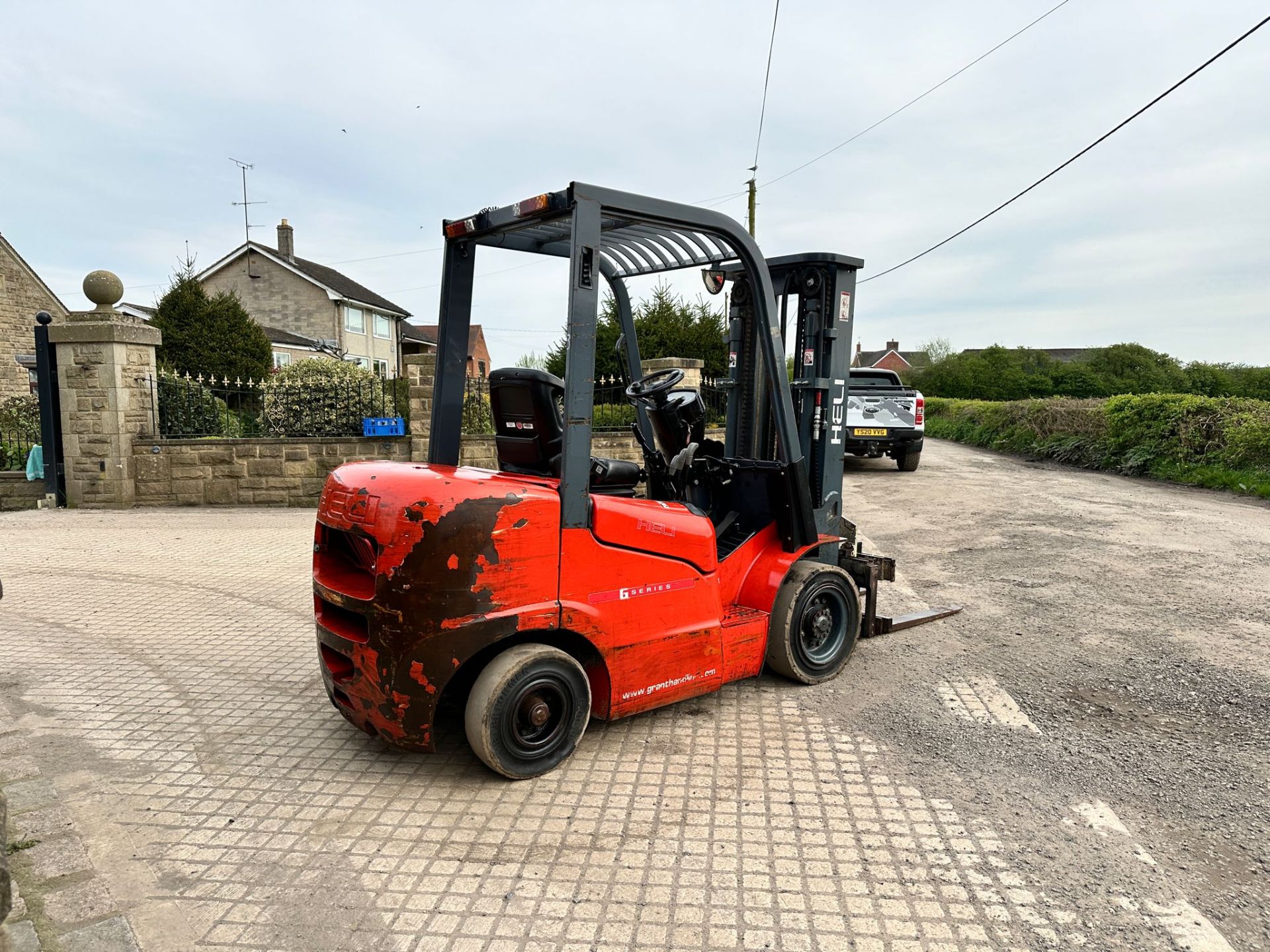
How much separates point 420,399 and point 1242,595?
376 inches

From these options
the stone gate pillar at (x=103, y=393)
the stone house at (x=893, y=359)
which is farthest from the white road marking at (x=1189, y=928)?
the stone house at (x=893, y=359)

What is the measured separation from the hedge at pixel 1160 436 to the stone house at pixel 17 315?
3159cm

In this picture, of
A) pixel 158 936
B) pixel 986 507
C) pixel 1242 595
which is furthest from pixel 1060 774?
pixel 986 507

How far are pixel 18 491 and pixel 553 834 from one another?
12.2 meters

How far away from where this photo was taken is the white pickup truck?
15938 mm

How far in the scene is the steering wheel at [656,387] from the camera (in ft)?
14.4

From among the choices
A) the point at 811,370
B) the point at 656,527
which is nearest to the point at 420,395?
the point at 811,370

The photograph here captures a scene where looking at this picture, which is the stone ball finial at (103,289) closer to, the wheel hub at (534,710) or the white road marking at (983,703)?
the wheel hub at (534,710)

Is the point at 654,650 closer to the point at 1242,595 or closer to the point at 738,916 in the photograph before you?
the point at 738,916

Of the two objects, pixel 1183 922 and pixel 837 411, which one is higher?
pixel 837 411

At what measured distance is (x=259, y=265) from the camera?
126ft

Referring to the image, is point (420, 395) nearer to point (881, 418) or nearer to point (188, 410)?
point (188, 410)

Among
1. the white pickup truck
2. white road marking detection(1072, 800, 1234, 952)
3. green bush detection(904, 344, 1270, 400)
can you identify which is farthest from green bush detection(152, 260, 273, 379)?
green bush detection(904, 344, 1270, 400)

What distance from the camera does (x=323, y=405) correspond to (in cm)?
1288
